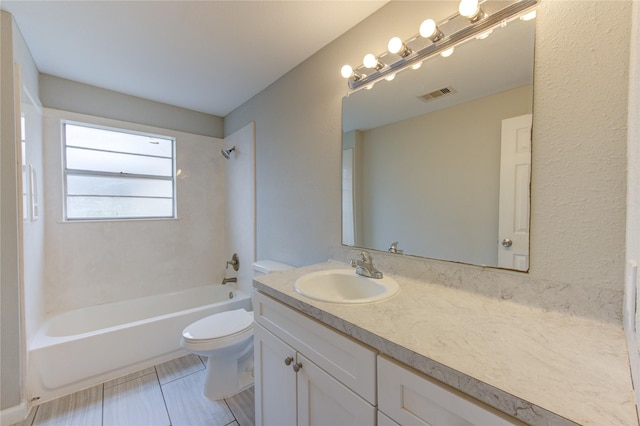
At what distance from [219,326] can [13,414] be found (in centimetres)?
121

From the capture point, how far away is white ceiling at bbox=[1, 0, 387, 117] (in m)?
1.39

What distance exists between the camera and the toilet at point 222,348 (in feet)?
5.34

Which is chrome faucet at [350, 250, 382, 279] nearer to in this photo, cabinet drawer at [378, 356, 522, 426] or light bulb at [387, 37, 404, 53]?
cabinet drawer at [378, 356, 522, 426]

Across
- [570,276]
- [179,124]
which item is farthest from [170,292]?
[570,276]

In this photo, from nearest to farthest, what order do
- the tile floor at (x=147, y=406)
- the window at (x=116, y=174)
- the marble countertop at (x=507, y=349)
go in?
the marble countertop at (x=507, y=349)
the tile floor at (x=147, y=406)
the window at (x=116, y=174)

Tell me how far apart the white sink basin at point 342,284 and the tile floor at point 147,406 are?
0.98 metres

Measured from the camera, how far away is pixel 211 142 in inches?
120

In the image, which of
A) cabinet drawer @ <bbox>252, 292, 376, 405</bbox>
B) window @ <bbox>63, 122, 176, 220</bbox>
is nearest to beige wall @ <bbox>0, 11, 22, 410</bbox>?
window @ <bbox>63, 122, 176, 220</bbox>

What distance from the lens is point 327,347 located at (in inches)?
34.3

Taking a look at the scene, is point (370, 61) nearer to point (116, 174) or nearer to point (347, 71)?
point (347, 71)

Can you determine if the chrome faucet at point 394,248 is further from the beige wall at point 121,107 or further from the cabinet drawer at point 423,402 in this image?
the beige wall at point 121,107

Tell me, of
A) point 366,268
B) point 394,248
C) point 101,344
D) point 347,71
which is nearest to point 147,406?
point 101,344

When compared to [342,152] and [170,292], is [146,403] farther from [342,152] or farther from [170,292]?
[342,152]

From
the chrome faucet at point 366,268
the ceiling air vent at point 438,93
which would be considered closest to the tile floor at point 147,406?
the chrome faucet at point 366,268
